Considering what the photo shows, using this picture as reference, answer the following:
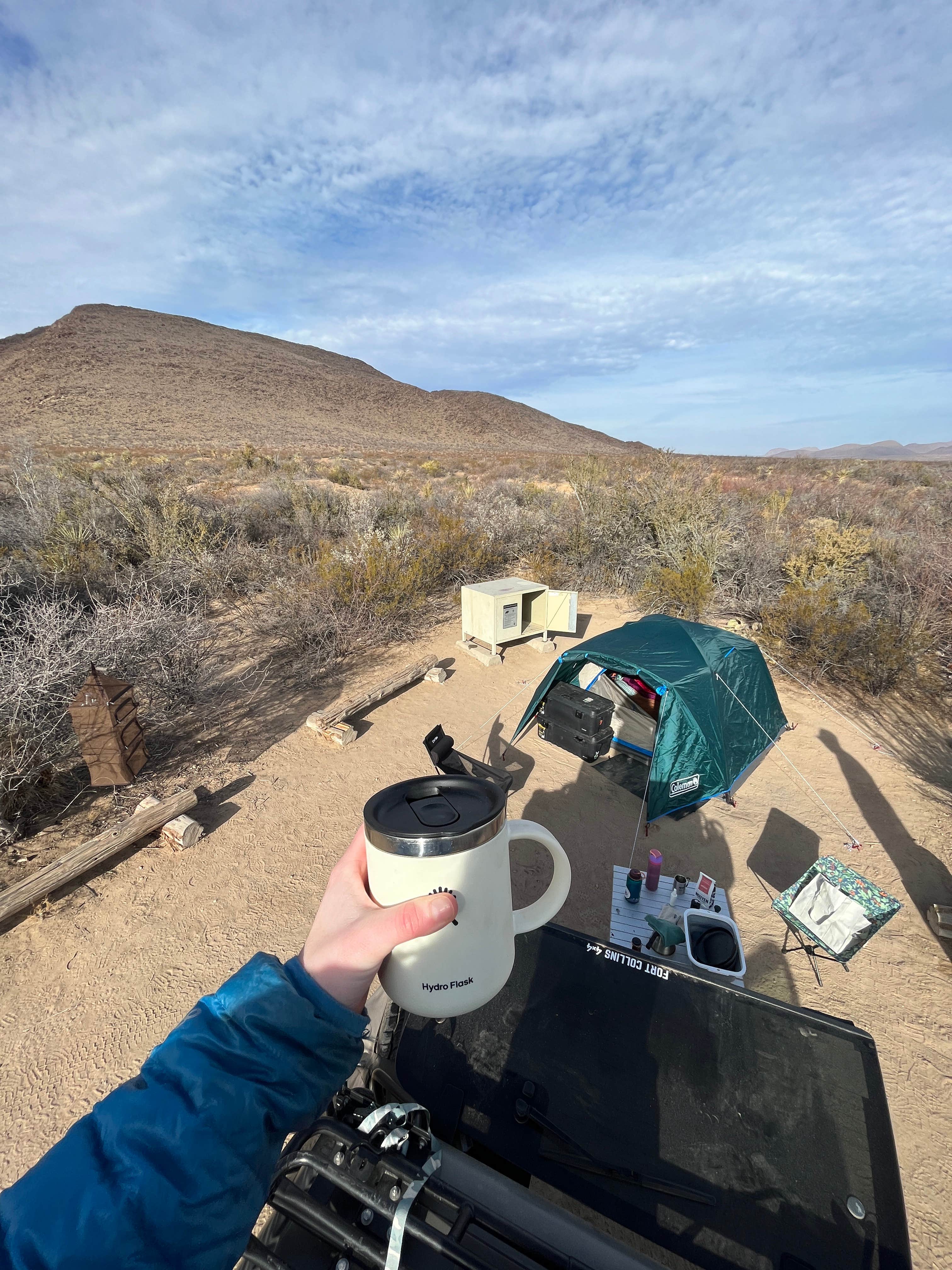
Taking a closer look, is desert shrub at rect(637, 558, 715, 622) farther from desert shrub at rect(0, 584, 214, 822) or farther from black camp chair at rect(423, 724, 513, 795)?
desert shrub at rect(0, 584, 214, 822)

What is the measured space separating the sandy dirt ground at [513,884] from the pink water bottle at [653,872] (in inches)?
17.1

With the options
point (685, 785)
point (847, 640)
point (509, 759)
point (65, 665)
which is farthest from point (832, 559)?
point (65, 665)

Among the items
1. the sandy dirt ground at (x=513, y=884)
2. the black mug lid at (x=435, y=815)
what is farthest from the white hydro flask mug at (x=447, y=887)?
the sandy dirt ground at (x=513, y=884)

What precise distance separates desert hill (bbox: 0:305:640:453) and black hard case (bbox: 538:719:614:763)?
3327 centimetres

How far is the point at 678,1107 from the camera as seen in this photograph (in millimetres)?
1692

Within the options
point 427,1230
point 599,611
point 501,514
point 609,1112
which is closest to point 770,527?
point 599,611

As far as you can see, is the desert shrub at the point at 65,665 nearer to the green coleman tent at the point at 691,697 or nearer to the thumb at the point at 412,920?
the green coleman tent at the point at 691,697

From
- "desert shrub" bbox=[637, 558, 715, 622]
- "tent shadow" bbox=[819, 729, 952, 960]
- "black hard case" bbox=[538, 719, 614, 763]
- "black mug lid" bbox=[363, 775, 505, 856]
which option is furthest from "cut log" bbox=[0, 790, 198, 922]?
"desert shrub" bbox=[637, 558, 715, 622]

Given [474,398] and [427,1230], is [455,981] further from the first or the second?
[474,398]

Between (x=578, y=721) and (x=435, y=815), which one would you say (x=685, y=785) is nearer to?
(x=578, y=721)

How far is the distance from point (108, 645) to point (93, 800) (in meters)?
1.57

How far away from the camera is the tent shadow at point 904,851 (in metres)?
4.21

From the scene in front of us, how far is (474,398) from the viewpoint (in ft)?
240

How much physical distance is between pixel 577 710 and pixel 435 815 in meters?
4.40
